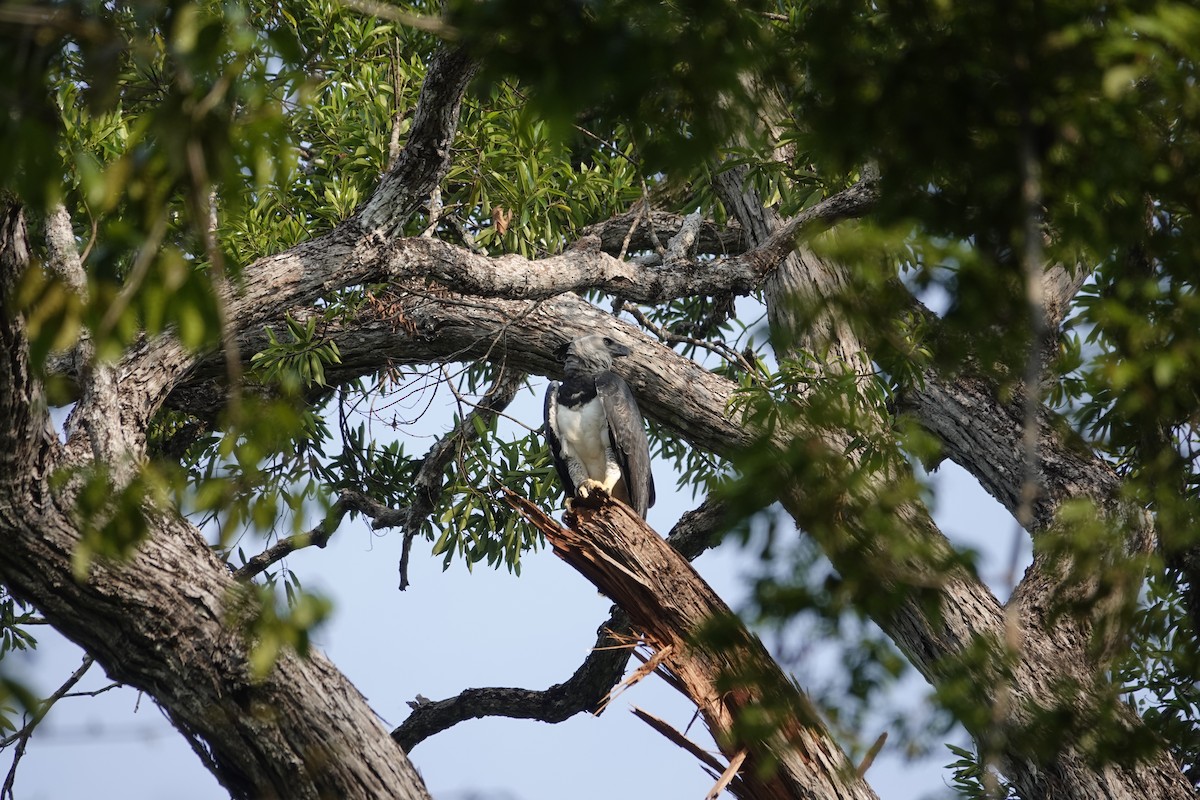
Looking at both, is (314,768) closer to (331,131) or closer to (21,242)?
(21,242)

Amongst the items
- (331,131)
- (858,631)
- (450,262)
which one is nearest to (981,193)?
(858,631)

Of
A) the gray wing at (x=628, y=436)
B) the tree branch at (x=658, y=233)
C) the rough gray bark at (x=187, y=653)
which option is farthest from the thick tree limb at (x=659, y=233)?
the rough gray bark at (x=187, y=653)

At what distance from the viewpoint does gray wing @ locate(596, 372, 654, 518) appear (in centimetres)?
578

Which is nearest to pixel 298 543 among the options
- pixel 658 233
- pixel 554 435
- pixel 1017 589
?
pixel 554 435

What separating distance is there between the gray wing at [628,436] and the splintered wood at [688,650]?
47.1 inches

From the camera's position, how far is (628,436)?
5.96 metres

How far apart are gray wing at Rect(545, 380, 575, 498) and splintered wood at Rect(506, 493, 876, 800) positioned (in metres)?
1.43

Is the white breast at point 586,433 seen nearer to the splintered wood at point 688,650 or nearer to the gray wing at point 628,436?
A: the gray wing at point 628,436

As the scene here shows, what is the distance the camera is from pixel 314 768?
340 centimetres

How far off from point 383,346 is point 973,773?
3.75 m

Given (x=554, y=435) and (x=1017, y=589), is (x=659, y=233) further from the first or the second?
(x=1017, y=589)

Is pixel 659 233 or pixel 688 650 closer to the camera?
pixel 688 650

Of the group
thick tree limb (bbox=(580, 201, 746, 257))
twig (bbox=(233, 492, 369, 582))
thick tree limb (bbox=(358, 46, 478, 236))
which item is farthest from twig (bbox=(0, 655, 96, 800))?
thick tree limb (bbox=(580, 201, 746, 257))

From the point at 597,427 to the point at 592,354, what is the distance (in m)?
0.50
